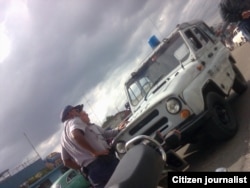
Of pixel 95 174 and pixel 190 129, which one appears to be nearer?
pixel 95 174

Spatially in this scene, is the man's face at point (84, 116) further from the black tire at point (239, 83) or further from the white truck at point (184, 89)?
the black tire at point (239, 83)

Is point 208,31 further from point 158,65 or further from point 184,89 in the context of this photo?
point 184,89

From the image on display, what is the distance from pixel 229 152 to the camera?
19.4ft

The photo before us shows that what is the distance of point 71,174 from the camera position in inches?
495

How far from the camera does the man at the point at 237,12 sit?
24.9ft

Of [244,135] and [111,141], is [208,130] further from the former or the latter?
[111,141]

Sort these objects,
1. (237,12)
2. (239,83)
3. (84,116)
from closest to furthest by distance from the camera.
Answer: (84,116) < (237,12) < (239,83)

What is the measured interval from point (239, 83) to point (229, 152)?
3.24 meters

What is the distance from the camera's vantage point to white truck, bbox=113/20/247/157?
19.5 feet

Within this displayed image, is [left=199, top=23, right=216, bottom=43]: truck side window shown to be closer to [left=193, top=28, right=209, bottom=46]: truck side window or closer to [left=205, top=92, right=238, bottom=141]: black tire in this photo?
[left=193, top=28, right=209, bottom=46]: truck side window

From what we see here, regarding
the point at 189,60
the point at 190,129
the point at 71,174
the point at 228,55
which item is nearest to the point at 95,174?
the point at 190,129

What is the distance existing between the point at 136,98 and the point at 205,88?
76.0 inches

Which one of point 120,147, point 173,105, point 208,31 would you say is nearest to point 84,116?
point 120,147

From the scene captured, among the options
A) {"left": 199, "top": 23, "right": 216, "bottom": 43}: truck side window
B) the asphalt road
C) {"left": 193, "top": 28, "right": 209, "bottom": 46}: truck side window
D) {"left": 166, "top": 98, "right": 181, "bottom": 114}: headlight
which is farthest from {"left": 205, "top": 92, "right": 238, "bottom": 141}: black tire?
{"left": 199, "top": 23, "right": 216, "bottom": 43}: truck side window
